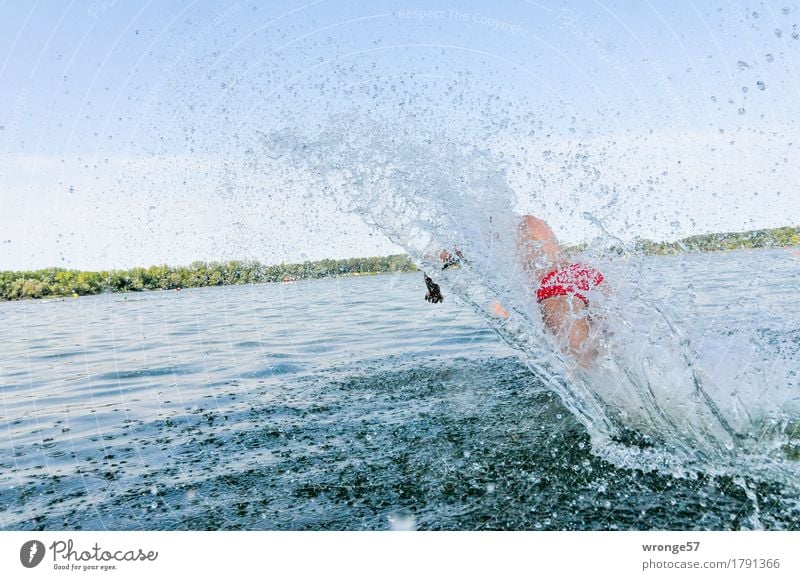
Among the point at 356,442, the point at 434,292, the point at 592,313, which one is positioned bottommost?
the point at 356,442

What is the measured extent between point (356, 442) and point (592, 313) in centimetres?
187

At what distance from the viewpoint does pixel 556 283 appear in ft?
13.8

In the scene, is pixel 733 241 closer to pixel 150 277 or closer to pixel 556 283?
pixel 556 283

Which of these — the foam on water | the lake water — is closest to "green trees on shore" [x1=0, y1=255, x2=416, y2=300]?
the lake water

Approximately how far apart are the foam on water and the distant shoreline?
389 mm

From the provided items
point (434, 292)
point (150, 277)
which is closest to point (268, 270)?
point (150, 277)

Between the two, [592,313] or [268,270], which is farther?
[268,270]

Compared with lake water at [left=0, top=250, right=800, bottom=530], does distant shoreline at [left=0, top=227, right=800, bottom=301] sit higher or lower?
higher

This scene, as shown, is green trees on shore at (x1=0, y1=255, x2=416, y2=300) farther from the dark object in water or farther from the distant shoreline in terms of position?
the dark object in water

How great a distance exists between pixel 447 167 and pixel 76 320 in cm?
1186

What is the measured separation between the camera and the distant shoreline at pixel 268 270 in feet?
16.3

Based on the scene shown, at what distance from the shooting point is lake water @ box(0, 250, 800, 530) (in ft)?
9.19

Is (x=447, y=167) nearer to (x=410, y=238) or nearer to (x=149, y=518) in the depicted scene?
(x=410, y=238)
